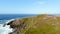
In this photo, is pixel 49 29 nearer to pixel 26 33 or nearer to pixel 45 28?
pixel 45 28

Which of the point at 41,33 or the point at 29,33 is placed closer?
the point at 41,33

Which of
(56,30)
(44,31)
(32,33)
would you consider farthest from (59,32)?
(32,33)

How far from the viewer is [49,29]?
17.2 meters

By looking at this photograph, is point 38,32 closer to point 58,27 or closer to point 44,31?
point 44,31

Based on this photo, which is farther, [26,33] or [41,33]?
[26,33]

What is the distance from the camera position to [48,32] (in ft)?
54.1

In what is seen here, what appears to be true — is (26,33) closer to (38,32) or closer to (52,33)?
(38,32)

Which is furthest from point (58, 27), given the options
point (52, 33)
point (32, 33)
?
point (32, 33)

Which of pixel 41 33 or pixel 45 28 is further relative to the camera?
pixel 45 28

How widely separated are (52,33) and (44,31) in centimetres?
96

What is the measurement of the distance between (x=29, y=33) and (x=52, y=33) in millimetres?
2613

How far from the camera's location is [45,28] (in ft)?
57.2

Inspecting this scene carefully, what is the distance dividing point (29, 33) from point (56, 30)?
3.00 meters

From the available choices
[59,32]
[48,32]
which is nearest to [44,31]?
[48,32]
